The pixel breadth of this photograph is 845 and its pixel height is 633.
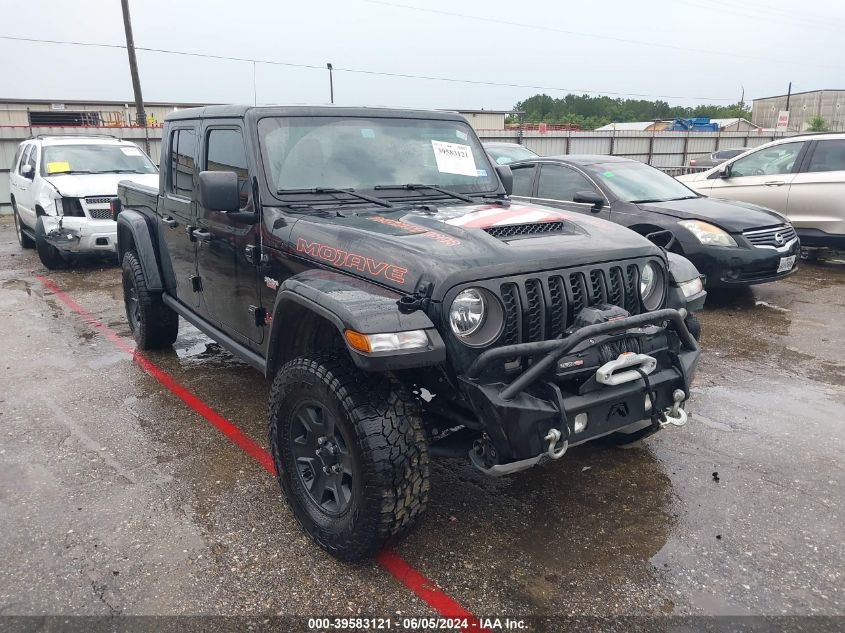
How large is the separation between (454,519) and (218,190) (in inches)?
80.4

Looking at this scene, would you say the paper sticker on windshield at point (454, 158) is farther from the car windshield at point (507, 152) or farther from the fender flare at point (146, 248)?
the car windshield at point (507, 152)

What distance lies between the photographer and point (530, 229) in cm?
322

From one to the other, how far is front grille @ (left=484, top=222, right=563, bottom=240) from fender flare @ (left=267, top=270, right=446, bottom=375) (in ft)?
2.14

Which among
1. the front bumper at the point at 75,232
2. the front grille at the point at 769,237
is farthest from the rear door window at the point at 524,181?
the front bumper at the point at 75,232

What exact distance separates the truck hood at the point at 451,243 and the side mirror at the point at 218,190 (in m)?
0.39

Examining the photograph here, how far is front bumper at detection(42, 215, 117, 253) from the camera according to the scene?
8781 mm

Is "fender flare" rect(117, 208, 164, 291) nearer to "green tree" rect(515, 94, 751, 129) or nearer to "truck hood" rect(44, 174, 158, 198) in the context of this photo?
"truck hood" rect(44, 174, 158, 198)

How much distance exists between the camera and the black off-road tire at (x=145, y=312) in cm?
527

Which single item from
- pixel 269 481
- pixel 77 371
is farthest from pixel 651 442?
pixel 77 371

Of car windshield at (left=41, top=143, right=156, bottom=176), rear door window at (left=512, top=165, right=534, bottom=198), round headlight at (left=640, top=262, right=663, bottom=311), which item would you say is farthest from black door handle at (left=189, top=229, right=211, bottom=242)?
car windshield at (left=41, top=143, right=156, bottom=176)

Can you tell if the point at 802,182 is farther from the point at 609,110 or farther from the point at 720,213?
the point at 609,110

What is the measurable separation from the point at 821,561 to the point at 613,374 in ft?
4.13

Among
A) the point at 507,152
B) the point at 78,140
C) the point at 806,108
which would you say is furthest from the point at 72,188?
the point at 806,108

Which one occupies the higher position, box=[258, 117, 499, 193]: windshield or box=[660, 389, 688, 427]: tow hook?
box=[258, 117, 499, 193]: windshield
